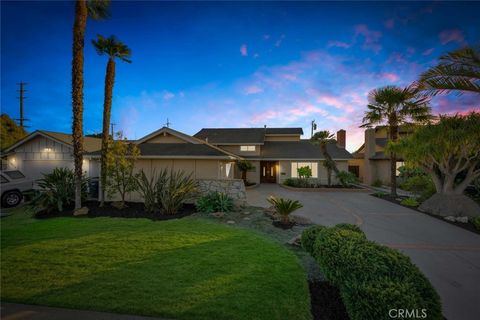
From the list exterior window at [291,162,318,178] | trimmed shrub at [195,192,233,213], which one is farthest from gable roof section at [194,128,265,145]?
trimmed shrub at [195,192,233,213]

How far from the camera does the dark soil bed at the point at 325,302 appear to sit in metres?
2.83

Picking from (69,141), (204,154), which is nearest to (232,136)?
(204,154)

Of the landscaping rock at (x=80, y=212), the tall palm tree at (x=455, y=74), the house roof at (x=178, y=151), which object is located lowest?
the landscaping rock at (x=80, y=212)

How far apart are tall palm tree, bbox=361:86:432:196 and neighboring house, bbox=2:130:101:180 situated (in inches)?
881

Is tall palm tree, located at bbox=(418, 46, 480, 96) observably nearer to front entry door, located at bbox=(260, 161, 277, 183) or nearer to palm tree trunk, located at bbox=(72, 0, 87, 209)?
palm tree trunk, located at bbox=(72, 0, 87, 209)

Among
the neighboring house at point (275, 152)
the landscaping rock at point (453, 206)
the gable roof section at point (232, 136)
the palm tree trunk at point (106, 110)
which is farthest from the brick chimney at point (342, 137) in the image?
the palm tree trunk at point (106, 110)

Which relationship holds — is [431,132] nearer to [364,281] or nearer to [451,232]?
[451,232]

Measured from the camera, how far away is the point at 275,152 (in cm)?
2191

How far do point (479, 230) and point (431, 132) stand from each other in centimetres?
463

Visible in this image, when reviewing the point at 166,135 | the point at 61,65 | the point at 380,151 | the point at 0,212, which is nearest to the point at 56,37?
the point at 61,65

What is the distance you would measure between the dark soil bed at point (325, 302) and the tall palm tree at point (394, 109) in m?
13.7

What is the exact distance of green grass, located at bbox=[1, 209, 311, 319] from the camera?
3.00m

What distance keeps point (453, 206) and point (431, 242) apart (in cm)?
481

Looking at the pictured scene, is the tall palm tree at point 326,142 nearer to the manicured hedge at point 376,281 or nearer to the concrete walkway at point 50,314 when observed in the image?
the manicured hedge at point 376,281
